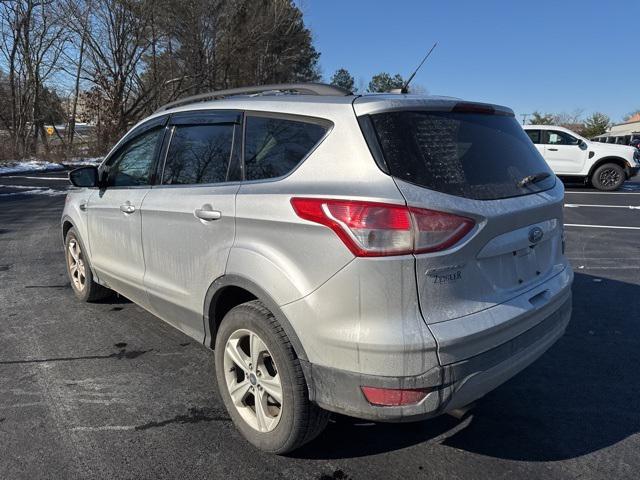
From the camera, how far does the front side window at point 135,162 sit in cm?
363

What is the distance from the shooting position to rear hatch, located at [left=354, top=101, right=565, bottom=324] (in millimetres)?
2119

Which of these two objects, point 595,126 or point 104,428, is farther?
point 595,126

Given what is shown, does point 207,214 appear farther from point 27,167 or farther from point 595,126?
point 595,126

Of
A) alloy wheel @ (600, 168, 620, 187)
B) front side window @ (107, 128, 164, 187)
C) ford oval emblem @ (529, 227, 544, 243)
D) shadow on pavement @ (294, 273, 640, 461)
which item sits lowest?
shadow on pavement @ (294, 273, 640, 461)

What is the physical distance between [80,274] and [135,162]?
1.59 m

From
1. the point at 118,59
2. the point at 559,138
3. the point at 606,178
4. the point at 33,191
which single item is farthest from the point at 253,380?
the point at 118,59

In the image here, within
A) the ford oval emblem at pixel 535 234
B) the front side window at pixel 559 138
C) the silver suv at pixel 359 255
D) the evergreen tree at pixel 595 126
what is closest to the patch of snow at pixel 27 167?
the silver suv at pixel 359 255

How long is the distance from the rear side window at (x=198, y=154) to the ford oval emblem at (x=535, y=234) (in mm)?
1656

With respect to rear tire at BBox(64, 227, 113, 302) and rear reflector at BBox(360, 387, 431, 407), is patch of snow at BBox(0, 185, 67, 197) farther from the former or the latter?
rear reflector at BBox(360, 387, 431, 407)

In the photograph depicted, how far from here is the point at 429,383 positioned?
2.06 meters

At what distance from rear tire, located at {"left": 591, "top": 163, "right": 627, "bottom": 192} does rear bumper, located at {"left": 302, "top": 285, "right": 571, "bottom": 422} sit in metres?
14.5

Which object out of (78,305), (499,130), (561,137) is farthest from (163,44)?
(499,130)

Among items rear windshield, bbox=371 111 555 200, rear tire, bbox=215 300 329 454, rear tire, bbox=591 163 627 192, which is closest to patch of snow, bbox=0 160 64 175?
rear tire, bbox=215 300 329 454

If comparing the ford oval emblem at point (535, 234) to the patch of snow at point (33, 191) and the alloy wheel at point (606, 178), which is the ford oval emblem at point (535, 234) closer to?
the patch of snow at point (33, 191)
